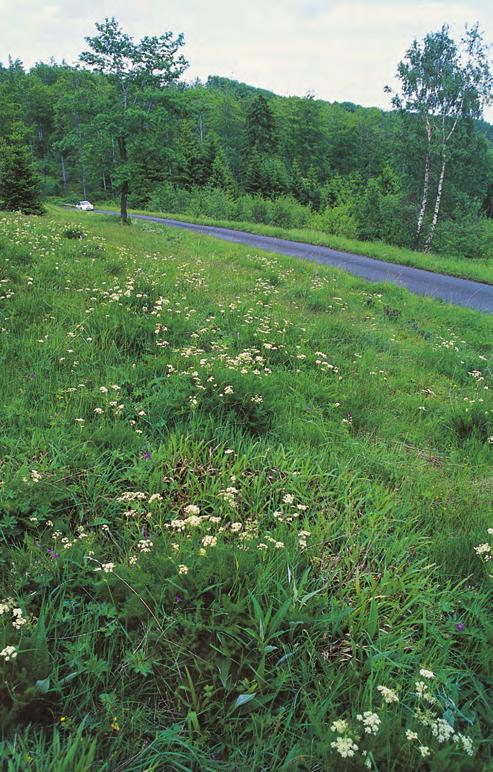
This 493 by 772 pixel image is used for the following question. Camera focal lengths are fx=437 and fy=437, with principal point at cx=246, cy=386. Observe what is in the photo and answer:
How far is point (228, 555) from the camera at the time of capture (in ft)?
7.09

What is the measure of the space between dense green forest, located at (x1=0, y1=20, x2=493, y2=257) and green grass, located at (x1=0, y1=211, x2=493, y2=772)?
14.8 meters

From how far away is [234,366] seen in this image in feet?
14.0

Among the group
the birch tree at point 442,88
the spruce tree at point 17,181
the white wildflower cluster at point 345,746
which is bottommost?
the white wildflower cluster at point 345,746

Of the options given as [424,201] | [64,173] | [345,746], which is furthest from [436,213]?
[64,173]

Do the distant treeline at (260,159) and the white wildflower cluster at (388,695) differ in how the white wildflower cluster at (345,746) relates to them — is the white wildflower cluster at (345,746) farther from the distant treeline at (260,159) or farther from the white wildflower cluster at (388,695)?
the distant treeline at (260,159)

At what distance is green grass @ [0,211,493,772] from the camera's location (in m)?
1.64

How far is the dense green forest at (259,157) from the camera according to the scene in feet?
54.6

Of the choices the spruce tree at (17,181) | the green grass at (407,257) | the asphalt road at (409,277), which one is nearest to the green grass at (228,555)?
the asphalt road at (409,277)

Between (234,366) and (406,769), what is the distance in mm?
3199

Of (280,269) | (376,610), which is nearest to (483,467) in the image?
(376,610)

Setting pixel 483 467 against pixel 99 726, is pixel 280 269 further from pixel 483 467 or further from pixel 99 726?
pixel 99 726

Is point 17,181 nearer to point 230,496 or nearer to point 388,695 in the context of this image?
point 230,496

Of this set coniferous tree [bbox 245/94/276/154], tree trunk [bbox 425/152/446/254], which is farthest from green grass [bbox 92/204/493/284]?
coniferous tree [bbox 245/94/276/154]

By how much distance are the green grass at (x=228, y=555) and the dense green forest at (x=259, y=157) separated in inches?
→ 584
